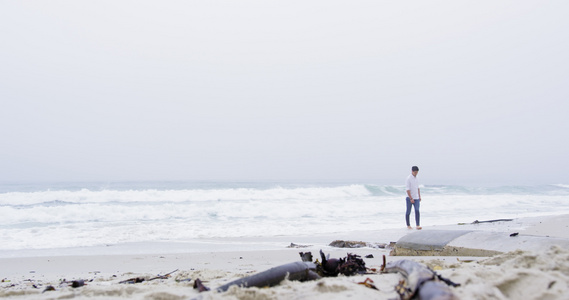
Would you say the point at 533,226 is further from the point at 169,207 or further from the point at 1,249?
the point at 169,207

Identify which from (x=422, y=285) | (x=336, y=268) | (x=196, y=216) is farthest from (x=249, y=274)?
(x=196, y=216)

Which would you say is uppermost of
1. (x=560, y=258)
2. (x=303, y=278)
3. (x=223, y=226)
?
(x=560, y=258)

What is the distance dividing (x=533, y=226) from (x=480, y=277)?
7979 millimetres

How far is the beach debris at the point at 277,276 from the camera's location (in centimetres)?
273

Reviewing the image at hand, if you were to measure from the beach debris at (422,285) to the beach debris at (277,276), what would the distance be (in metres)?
0.70

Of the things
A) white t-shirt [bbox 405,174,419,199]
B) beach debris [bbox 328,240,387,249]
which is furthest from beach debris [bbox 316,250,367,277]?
white t-shirt [bbox 405,174,419,199]

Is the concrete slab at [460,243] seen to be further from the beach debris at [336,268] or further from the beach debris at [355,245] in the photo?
the beach debris at [336,268]

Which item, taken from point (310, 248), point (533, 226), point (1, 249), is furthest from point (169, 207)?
point (533, 226)

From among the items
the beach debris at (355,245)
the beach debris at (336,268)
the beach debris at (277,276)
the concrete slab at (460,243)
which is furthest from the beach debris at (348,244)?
the beach debris at (277,276)

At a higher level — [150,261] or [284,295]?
[284,295]

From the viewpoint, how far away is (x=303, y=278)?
303cm

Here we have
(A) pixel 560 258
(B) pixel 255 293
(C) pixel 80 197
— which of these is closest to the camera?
(B) pixel 255 293

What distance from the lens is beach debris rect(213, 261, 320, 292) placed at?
2.73m

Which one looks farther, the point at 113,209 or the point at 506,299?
the point at 113,209
